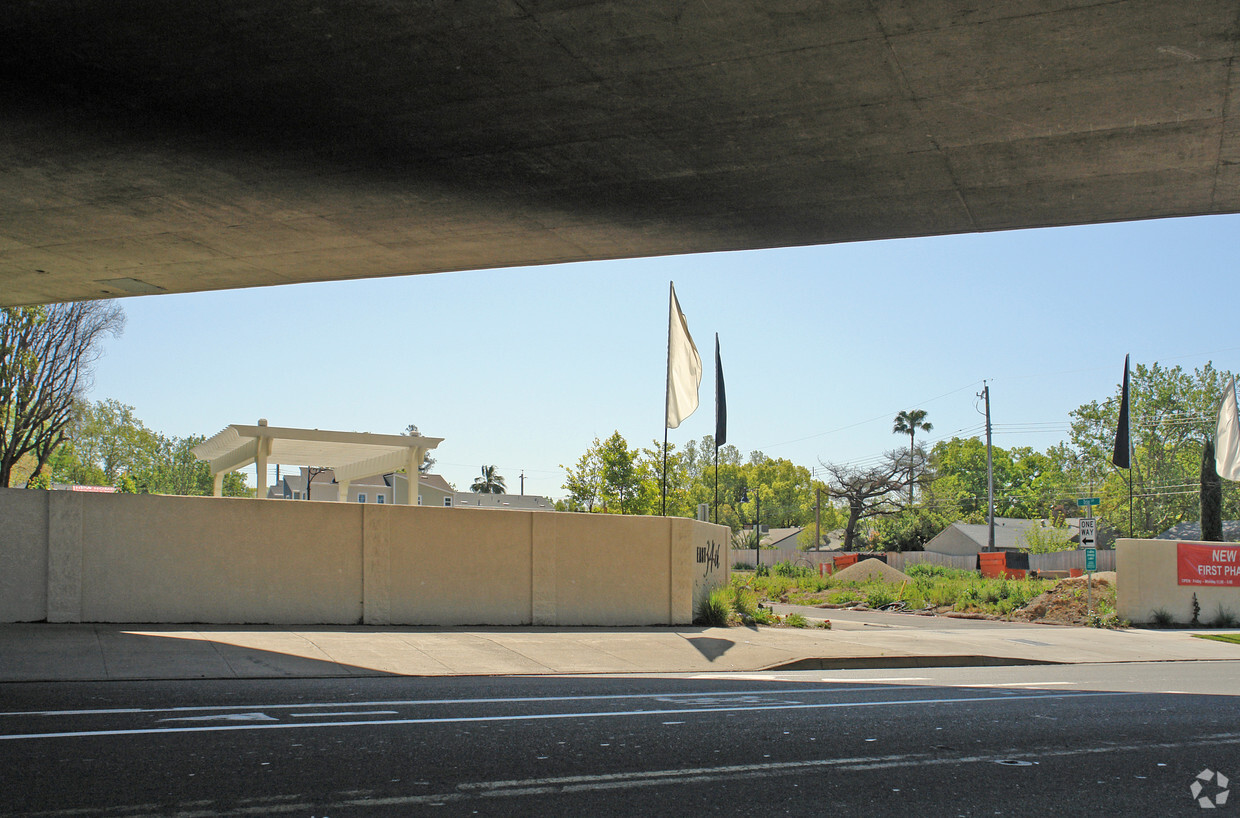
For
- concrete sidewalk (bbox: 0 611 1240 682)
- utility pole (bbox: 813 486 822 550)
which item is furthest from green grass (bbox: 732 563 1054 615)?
utility pole (bbox: 813 486 822 550)

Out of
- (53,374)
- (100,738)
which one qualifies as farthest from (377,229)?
(53,374)

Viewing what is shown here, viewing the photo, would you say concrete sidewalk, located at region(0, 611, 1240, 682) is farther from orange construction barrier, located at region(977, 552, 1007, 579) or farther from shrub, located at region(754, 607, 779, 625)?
orange construction barrier, located at region(977, 552, 1007, 579)

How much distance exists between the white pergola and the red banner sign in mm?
18424

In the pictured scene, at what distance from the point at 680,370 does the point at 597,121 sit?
36.0 feet

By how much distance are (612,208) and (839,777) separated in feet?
29.2

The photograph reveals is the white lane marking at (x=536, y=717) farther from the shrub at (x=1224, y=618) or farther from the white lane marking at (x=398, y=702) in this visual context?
the shrub at (x=1224, y=618)

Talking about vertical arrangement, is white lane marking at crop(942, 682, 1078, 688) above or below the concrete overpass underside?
below

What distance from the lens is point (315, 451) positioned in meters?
21.9

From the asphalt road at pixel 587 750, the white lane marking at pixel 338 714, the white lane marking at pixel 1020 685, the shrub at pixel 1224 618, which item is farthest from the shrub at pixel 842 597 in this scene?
the white lane marking at pixel 338 714

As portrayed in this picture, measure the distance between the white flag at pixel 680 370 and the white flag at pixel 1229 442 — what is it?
19.3m

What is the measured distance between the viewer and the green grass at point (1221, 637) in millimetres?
21188

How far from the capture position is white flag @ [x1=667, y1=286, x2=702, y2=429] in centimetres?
2098

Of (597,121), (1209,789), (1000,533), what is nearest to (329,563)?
(597,121)

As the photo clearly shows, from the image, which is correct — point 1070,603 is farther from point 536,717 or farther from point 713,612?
point 536,717
